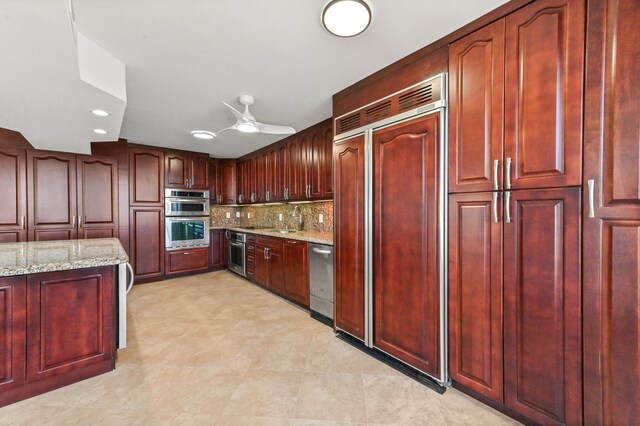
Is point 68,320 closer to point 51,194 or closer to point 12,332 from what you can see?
point 12,332

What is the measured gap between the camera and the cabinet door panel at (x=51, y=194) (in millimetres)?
3533

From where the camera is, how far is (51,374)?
178 centimetres

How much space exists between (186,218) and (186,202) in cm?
29

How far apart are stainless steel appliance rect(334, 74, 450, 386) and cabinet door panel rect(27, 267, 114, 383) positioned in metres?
1.94

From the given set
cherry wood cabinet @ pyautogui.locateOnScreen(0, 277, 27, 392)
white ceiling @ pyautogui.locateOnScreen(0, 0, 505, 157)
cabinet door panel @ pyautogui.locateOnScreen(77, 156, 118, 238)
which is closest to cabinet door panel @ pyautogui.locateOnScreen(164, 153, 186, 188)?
cabinet door panel @ pyautogui.locateOnScreen(77, 156, 118, 238)

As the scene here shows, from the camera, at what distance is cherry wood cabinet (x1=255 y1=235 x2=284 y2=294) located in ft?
12.0

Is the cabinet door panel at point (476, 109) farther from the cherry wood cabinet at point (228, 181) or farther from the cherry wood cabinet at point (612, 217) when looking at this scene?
the cherry wood cabinet at point (228, 181)

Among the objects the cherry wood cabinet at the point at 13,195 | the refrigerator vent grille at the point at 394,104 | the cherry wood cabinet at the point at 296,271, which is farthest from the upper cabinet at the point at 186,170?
the refrigerator vent grille at the point at 394,104

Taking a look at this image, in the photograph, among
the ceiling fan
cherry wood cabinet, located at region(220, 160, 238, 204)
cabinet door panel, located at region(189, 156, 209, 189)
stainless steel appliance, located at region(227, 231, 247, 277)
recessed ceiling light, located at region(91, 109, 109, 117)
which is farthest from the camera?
cherry wood cabinet, located at region(220, 160, 238, 204)

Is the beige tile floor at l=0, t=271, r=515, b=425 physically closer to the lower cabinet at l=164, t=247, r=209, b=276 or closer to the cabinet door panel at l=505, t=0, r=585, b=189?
the cabinet door panel at l=505, t=0, r=585, b=189

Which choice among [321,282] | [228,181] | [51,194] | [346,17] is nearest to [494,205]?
[346,17]

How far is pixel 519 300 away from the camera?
1.46 meters

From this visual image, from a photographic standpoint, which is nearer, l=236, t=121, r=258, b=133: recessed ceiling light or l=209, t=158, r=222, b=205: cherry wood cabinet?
l=236, t=121, r=258, b=133: recessed ceiling light

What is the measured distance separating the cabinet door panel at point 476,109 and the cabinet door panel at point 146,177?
4.60m
